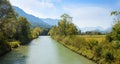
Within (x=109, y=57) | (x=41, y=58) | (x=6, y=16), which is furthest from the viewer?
(x=6, y=16)

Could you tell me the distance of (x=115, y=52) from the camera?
1104 inches

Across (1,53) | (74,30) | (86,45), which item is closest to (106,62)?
(86,45)

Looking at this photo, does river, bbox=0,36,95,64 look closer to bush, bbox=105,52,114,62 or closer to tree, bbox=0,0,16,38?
bush, bbox=105,52,114,62

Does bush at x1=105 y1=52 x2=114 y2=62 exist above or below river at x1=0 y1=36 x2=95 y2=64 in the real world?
above

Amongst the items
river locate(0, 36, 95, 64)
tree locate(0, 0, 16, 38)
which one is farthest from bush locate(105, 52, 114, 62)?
tree locate(0, 0, 16, 38)

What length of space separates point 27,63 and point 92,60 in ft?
35.4

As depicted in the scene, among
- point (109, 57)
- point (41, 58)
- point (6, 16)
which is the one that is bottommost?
point (41, 58)

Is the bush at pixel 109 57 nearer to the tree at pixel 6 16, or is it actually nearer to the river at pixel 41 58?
the river at pixel 41 58

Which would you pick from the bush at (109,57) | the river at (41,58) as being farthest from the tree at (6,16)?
the bush at (109,57)

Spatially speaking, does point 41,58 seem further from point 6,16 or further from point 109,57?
point 109,57

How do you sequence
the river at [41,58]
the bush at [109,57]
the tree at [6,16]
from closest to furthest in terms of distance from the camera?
the bush at [109,57] → the river at [41,58] → the tree at [6,16]

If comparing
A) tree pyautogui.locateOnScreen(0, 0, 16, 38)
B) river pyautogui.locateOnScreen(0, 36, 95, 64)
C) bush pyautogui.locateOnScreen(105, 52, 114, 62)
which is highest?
tree pyautogui.locateOnScreen(0, 0, 16, 38)

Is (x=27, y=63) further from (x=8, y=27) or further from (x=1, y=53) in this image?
(x=8, y=27)

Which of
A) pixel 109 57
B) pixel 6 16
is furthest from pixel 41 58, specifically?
pixel 109 57
